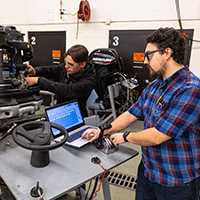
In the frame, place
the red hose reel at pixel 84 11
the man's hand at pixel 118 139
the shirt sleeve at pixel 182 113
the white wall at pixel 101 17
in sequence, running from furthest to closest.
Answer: the red hose reel at pixel 84 11 < the white wall at pixel 101 17 < the man's hand at pixel 118 139 < the shirt sleeve at pixel 182 113

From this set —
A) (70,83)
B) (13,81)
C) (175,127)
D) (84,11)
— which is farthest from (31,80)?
(84,11)

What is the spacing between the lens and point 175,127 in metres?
1.02

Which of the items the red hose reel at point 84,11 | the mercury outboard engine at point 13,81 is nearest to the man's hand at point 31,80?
the mercury outboard engine at point 13,81

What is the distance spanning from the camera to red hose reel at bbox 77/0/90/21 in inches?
152

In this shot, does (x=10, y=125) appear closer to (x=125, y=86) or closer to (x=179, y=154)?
(x=179, y=154)

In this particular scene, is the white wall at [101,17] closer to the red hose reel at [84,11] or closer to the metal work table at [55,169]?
the red hose reel at [84,11]

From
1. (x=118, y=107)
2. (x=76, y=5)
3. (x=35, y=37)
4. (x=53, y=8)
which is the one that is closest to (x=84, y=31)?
(x=76, y=5)

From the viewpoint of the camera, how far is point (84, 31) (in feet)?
14.0

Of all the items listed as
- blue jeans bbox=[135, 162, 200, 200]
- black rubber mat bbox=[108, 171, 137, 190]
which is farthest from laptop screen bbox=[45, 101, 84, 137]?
black rubber mat bbox=[108, 171, 137, 190]

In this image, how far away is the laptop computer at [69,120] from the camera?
55.4 inches

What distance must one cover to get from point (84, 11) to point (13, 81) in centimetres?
314

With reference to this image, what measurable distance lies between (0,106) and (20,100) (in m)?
0.14

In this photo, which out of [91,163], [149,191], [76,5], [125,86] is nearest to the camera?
[91,163]

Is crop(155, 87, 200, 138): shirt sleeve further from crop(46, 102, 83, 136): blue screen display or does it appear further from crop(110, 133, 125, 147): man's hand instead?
crop(46, 102, 83, 136): blue screen display
